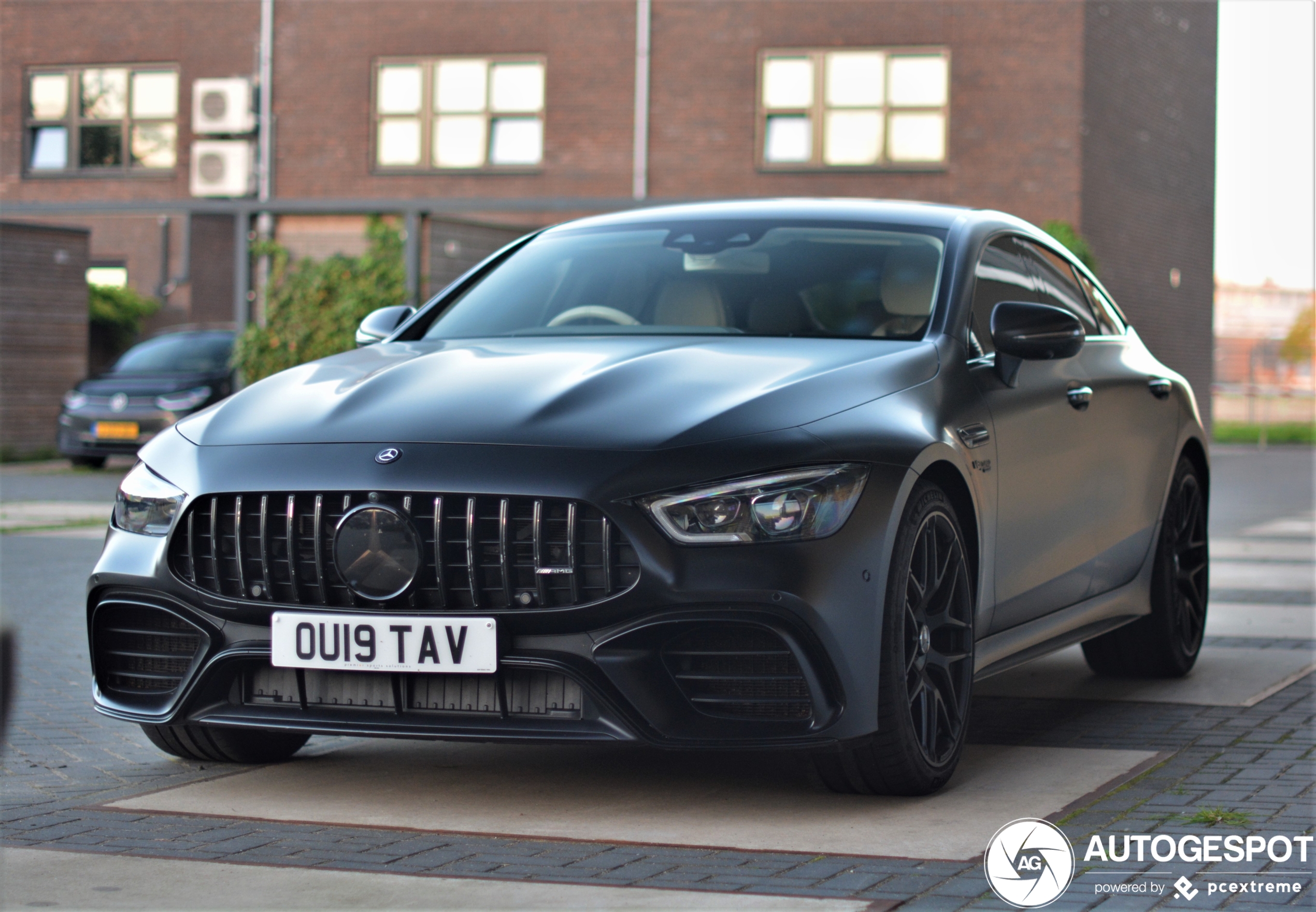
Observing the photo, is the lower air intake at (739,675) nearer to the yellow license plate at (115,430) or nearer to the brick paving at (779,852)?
the brick paving at (779,852)

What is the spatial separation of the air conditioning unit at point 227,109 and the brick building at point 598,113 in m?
0.03

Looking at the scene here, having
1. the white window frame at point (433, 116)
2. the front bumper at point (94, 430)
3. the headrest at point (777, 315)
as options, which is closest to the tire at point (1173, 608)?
the headrest at point (777, 315)

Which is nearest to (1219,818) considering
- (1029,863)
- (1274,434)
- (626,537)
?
(1029,863)

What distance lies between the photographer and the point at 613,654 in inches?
160

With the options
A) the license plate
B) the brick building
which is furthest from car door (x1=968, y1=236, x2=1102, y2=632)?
the brick building

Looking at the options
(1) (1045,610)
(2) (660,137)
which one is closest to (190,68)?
(2) (660,137)

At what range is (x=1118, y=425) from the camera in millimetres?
6051

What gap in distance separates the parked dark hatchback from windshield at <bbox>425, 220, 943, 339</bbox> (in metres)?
13.6

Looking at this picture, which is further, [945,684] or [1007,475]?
[1007,475]

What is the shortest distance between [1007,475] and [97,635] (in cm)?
246

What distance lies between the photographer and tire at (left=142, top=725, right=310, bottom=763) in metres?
4.96

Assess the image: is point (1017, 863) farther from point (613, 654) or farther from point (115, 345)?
point (115, 345)

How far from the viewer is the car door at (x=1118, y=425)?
590 centimetres

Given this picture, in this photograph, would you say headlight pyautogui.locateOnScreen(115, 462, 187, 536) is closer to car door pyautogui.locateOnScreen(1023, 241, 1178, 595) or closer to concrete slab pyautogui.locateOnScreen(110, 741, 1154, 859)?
concrete slab pyautogui.locateOnScreen(110, 741, 1154, 859)
